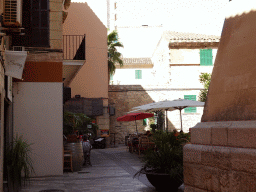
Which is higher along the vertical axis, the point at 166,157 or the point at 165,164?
the point at 166,157

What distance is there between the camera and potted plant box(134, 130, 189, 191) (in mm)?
7083

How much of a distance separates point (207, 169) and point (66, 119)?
10010 millimetres

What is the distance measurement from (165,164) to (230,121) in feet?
10.9

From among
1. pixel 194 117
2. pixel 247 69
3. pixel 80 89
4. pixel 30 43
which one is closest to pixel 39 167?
pixel 30 43

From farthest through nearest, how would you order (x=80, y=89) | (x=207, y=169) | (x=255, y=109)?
(x=80, y=89)
(x=207, y=169)
(x=255, y=109)

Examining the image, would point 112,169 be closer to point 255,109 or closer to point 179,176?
point 179,176

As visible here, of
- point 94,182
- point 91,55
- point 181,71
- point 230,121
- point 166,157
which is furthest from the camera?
point 181,71

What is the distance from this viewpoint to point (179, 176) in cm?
695

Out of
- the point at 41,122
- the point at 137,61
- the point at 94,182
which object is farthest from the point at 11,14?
the point at 137,61

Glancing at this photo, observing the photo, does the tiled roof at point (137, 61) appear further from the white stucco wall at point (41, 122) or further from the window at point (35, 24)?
the white stucco wall at point (41, 122)

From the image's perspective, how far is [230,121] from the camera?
13.9ft

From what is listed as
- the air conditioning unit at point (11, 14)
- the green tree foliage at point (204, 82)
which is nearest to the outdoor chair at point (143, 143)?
the air conditioning unit at point (11, 14)

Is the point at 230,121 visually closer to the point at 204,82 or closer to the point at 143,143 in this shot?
the point at 143,143

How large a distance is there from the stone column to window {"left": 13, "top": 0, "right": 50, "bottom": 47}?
687cm
